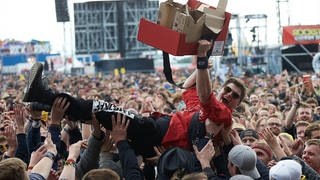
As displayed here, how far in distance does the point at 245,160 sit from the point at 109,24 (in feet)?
136

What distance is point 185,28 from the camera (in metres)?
5.29

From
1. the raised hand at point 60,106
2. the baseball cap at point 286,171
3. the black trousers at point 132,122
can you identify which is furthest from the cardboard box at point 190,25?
the baseball cap at point 286,171

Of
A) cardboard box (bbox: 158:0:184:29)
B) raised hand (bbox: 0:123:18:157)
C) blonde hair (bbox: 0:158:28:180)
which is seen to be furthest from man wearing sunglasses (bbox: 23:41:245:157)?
blonde hair (bbox: 0:158:28:180)

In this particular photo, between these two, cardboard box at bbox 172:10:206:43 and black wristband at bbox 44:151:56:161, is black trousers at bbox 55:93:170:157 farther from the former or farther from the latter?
cardboard box at bbox 172:10:206:43

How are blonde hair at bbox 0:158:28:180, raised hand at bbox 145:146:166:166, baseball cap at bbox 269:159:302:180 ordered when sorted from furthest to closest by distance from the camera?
raised hand at bbox 145:146:166:166
baseball cap at bbox 269:159:302:180
blonde hair at bbox 0:158:28:180

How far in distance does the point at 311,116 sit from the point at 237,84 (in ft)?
14.5

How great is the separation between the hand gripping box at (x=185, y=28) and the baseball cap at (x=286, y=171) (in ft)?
3.29

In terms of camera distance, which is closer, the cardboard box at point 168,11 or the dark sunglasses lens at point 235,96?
the cardboard box at point 168,11

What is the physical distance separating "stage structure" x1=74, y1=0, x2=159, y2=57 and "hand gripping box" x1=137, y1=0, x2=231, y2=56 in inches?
1540

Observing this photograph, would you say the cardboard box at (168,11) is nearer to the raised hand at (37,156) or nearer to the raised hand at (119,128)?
the raised hand at (119,128)

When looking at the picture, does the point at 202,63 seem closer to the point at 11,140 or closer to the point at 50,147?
the point at 50,147

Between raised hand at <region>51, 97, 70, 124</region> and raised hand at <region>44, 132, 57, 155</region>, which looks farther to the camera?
raised hand at <region>51, 97, 70, 124</region>

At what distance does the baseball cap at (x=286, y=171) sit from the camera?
515 centimetres

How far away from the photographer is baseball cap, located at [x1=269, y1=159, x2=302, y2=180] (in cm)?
515
